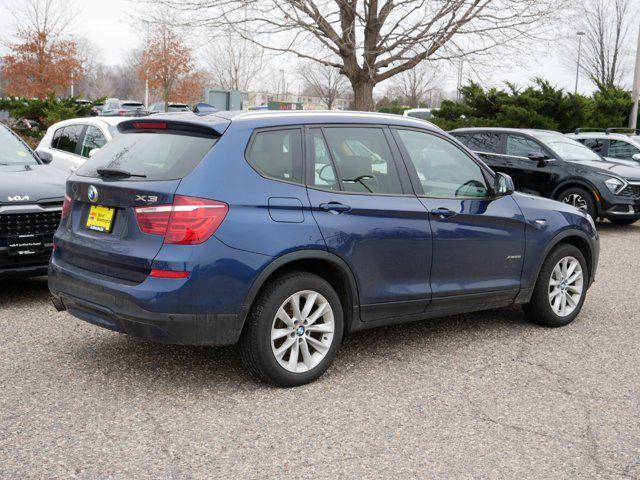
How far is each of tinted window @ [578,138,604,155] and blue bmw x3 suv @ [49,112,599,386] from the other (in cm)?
1024

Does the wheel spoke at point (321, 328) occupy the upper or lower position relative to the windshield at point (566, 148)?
lower

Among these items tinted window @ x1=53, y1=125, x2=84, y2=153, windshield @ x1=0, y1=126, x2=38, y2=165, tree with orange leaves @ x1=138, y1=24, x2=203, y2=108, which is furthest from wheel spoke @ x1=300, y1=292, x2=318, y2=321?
tree with orange leaves @ x1=138, y1=24, x2=203, y2=108

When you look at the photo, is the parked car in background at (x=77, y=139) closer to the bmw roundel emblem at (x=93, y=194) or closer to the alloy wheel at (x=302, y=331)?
the bmw roundel emblem at (x=93, y=194)

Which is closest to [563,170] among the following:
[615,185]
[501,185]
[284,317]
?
[615,185]

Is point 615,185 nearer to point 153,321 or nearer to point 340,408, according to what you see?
point 340,408

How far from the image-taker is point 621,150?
14766 mm

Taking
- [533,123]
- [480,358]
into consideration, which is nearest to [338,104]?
[533,123]

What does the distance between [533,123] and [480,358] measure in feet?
Answer: 53.0

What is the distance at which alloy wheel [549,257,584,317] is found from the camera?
241 inches

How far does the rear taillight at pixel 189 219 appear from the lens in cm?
409

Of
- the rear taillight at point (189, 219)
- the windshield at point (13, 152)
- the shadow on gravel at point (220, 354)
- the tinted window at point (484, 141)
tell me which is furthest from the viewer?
the tinted window at point (484, 141)

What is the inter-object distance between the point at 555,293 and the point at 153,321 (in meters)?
3.48

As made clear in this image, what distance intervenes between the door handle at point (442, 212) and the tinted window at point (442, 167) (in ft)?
0.39

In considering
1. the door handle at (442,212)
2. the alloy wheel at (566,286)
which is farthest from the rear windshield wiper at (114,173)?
the alloy wheel at (566,286)
